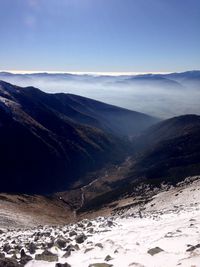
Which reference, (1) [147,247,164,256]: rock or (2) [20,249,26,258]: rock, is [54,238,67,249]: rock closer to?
(2) [20,249,26,258]: rock

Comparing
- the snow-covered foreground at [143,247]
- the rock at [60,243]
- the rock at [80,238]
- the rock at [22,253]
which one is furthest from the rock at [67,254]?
the rock at [80,238]

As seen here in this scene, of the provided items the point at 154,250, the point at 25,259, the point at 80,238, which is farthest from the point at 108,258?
the point at 80,238

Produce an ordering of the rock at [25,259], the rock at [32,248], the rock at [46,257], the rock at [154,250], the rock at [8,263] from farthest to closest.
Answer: the rock at [32,248]
the rock at [46,257]
the rock at [25,259]
the rock at [154,250]
the rock at [8,263]

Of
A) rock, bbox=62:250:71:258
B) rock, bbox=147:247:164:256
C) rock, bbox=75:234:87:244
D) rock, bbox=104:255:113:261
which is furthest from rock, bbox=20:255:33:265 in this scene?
rock, bbox=147:247:164:256

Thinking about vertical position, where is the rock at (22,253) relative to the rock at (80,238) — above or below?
above

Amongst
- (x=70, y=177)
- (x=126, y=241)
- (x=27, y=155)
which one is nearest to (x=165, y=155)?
(x=70, y=177)

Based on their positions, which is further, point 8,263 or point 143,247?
point 143,247

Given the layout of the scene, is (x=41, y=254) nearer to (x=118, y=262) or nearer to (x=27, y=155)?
(x=118, y=262)

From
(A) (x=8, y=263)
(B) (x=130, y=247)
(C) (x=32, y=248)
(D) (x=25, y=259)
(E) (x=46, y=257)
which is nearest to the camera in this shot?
(A) (x=8, y=263)

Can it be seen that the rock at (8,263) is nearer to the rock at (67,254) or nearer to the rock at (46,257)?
the rock at (46,257)

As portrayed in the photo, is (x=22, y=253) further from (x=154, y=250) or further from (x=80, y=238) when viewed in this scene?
(x=154, y=250)

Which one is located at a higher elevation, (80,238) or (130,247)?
(130,247)
